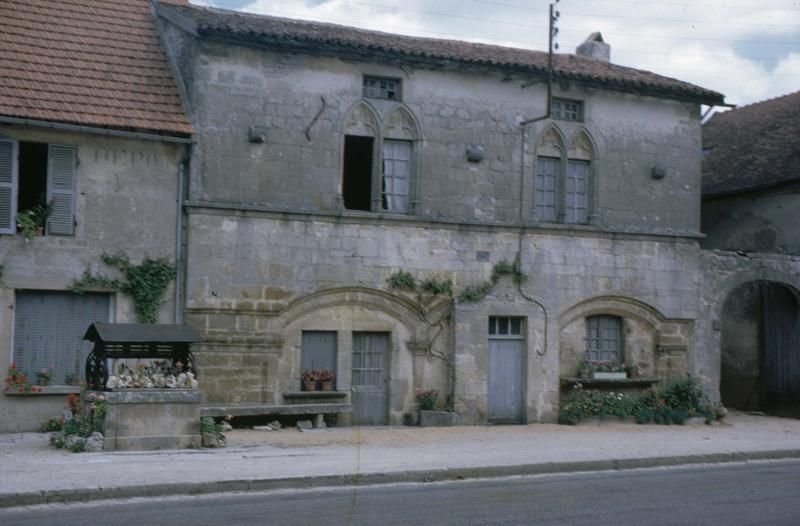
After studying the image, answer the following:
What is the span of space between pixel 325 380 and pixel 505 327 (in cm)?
414

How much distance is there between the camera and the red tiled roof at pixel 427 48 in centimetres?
1927

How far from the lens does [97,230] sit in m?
18.3

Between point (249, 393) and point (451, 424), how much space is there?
13.5 feet

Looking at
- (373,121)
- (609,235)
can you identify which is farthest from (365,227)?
(609,235)

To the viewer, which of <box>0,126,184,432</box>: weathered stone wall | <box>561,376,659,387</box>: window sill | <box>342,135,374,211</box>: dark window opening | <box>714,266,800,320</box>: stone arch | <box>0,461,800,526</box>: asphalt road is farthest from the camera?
<box>714,266,800,320</box>: stone arch

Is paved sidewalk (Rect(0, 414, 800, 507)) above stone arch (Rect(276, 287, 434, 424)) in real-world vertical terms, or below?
below

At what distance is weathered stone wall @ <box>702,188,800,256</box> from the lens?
24.5 metres

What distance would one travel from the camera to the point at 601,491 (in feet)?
42.0

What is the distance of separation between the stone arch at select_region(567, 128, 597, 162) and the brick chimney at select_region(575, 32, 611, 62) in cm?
420

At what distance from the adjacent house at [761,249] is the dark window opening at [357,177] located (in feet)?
28.3

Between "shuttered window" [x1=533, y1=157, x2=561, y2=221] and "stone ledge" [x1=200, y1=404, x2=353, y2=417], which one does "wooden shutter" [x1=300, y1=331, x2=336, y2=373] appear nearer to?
"stone ledge" [x1=200, y1=404, x2=353, y2=417]

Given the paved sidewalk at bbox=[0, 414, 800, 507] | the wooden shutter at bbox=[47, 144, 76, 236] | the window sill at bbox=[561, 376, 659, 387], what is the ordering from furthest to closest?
the window sill at bbox=[561, 376, 659, 387] < the wooden shutter at bbox=[47, 144, 76, 236] < the paved sidewalk at bbox=[0, 414, 800, 507]

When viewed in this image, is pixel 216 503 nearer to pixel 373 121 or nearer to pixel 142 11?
pixel 373 121

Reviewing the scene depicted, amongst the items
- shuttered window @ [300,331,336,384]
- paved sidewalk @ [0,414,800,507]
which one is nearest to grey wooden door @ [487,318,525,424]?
paved sidewalk @ [0,414,800,507]
